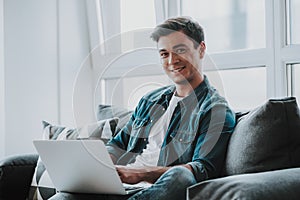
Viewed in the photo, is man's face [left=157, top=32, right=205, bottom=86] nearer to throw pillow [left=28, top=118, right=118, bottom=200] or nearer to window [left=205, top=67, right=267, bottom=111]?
throw pillow [left=28, top=118, right=118, bottom=200]

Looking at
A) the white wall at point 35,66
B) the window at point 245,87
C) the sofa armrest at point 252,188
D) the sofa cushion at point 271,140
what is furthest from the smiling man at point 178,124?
the white wall at point 35,66

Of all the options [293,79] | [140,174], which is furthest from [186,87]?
[293,79]

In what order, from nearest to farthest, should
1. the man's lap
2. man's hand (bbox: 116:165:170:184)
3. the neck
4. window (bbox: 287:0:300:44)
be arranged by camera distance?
the man's lap
man's hand (bbox: 116:165:170:184)
the neck
window (bbox: 287:0:300:44)

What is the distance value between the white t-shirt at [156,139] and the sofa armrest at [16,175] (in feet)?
2.20

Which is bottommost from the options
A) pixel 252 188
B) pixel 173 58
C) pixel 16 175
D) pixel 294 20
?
pixel 16 175

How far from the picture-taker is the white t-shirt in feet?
6.90

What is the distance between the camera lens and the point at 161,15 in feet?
10.4

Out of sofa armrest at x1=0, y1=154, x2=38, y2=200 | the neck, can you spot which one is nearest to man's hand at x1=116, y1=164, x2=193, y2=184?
the neck

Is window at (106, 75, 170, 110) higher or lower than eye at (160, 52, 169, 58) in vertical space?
lower

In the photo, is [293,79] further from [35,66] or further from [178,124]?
[35,66]

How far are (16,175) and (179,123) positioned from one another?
3.06 feet

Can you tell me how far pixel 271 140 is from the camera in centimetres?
175

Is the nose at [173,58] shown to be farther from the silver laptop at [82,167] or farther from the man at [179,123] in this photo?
the silver laptop at [82,167]

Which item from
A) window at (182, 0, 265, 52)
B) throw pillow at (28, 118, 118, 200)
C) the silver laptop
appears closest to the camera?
the silver laptop
